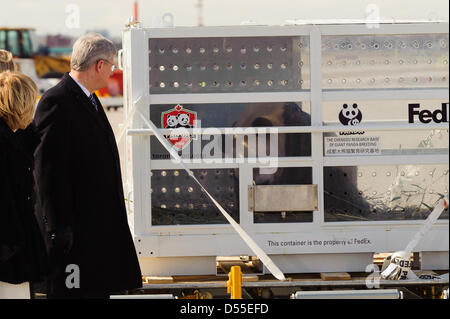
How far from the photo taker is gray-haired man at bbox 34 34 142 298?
14.9 feet

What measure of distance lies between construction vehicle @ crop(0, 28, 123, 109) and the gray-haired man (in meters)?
26.4

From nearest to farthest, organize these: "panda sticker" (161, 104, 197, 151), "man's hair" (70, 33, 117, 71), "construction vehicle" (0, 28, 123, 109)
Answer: "man's hair" (70, 33, 117, 71)
"panda sticker" (161, 104, 197, 151)
"construction vehicle" (0, 28, 123, 109)

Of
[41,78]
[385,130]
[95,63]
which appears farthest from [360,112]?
[41,78]

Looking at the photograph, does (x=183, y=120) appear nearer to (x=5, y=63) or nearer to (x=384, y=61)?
Answer: (x=384, y=61)

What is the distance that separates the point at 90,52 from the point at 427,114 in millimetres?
2271

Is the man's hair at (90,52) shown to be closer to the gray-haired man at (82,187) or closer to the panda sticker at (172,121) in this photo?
the gray-haired man at (82,187)

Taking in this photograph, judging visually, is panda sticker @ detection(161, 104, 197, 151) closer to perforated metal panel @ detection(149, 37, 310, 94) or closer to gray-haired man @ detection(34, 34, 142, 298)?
perforated metal panel @ detection(149, 37, 310, 94)

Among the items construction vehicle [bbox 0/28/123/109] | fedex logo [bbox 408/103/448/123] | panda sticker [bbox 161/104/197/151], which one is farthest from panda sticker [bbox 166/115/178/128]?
construction vehicle [bbox 0/28/123/109]

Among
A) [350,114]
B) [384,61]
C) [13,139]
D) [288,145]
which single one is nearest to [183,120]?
[288,145]

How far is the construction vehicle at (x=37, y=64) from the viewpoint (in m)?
32.4

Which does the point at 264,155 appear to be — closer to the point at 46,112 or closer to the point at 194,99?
the point at 194,99

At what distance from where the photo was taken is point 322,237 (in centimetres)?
591

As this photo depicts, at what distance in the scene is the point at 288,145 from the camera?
19.2ft

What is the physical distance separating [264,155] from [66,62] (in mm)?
32579
